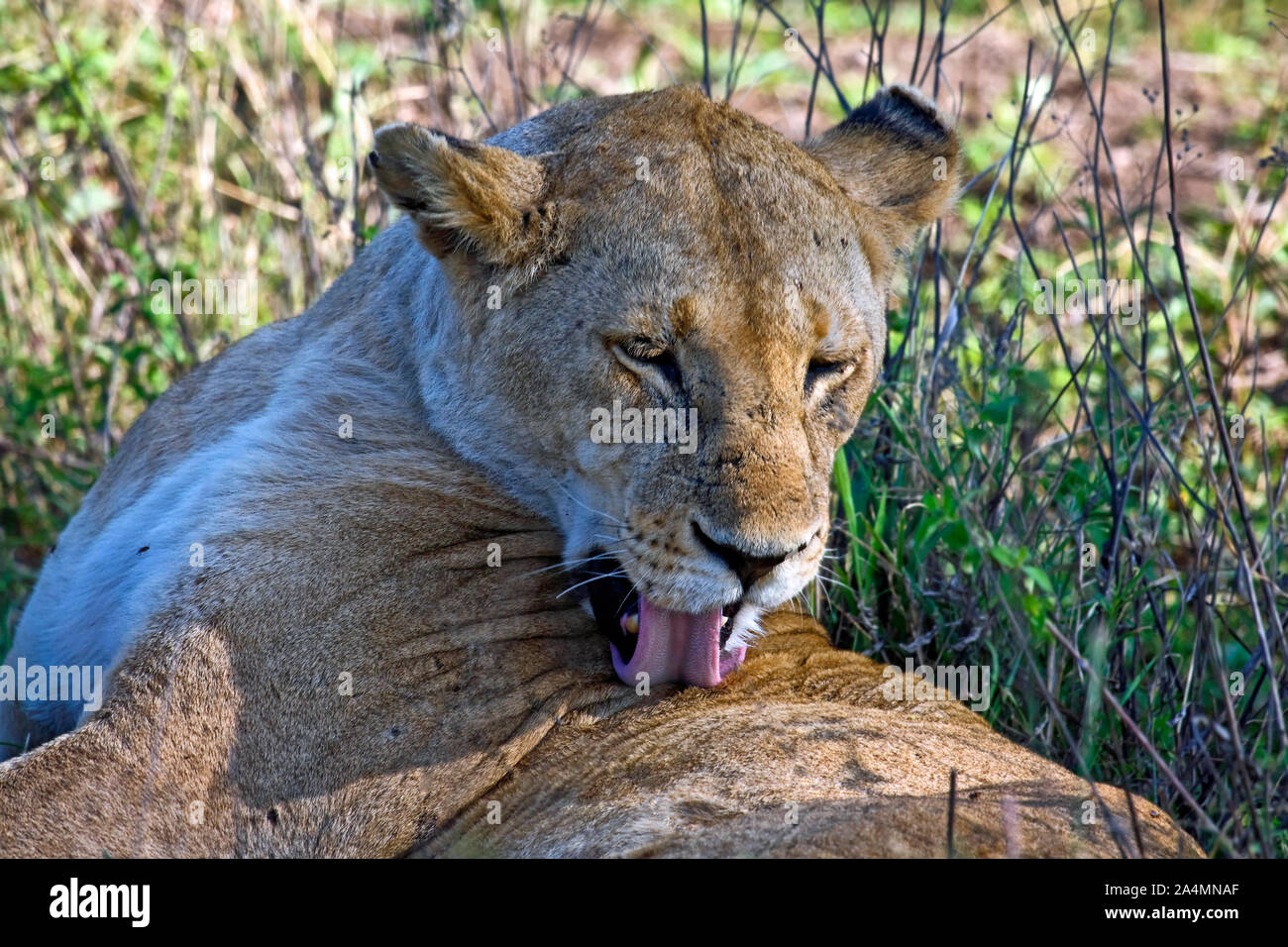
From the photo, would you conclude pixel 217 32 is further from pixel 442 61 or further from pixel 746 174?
pixel 746 174

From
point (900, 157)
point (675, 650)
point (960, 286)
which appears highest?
point (900, 157)

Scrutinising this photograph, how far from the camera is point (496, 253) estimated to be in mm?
3484

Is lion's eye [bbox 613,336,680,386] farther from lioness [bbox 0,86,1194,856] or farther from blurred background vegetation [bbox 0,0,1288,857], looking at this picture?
blurred background vegetation [bbox 0,0,1288,857]

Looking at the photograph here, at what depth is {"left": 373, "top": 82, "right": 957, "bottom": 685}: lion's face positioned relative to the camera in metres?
3.23

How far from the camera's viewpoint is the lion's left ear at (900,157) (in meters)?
3.98

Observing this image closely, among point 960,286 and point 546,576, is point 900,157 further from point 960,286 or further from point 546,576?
point 546,576

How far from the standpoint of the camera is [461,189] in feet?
11.1

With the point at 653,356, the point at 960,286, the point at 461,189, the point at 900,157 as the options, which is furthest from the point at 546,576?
the point at 960,286

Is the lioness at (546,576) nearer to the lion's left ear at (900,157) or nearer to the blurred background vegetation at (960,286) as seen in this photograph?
the lion's left ear at (900,157)

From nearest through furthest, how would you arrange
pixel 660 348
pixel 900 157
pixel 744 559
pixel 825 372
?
pixel 744 559, pixel 660 348, pixel 825 372, pixel 900 157

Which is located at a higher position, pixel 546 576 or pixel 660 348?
pixel 660 348

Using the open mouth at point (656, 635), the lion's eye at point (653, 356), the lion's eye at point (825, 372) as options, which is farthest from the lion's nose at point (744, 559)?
the lion's eye at point (825, 372)

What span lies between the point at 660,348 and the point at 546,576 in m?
0.64

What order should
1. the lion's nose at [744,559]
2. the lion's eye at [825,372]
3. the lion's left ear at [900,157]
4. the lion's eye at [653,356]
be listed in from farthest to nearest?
1. the lion's left ear at [900,157]
2. the lion's eye at [825,372]
3. the lion's eye at [653,356]
4. the lion's nose at [744,559]
